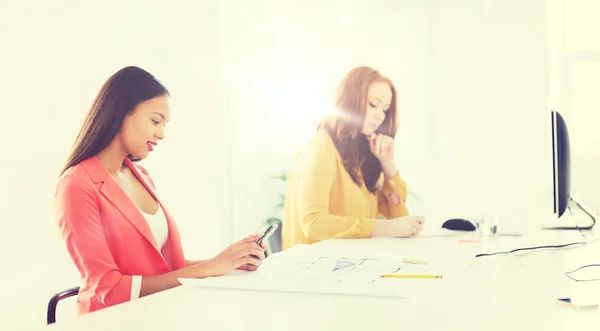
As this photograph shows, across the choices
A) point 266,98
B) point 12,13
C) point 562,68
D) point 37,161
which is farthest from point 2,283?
point 562,68

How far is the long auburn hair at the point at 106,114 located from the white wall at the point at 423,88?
7.98 feet

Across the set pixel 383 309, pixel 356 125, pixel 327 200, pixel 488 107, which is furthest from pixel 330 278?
pixel 488 107

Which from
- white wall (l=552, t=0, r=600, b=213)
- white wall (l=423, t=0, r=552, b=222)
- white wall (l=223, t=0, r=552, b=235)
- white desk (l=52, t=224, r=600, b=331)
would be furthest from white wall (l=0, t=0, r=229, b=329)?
white wall (l=552, t=0, r=600, b=213)

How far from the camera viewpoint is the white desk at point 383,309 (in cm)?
84

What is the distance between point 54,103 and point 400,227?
1.57 metres

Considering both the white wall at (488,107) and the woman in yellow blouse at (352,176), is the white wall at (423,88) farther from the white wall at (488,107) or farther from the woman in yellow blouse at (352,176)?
the woman in yellow blouse at (352,176)

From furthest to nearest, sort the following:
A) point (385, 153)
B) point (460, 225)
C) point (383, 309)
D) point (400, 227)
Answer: point (385, 153), point (460, 225), point (400, 227), point (383, 309)

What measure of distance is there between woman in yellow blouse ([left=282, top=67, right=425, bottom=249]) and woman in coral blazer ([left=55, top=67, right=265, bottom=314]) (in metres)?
0.59

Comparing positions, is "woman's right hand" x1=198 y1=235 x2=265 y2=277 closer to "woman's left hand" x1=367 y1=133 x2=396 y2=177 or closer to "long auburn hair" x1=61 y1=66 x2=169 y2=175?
"long auburn hair" x1=61 y1=66 x2=169 y2=175

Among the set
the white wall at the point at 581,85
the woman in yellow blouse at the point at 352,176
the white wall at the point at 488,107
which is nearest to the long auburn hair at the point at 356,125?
the woman in yellow blouse at the point at 352,176

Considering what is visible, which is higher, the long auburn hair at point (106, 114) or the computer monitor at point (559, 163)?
the long auburn hair at point (106, 114)

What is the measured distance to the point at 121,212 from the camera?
58.1 inches

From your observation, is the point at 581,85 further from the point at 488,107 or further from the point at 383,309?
the point at 383,309

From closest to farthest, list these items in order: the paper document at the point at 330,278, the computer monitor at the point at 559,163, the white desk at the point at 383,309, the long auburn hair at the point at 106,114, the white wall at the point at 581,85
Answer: the white desk at the point at 383,309 → the paper document at the point at 330,278 → the long auburn hair at the point at 106,114 → the computer monitor at the point at 559,163 → the white wall at the point at 581,85
